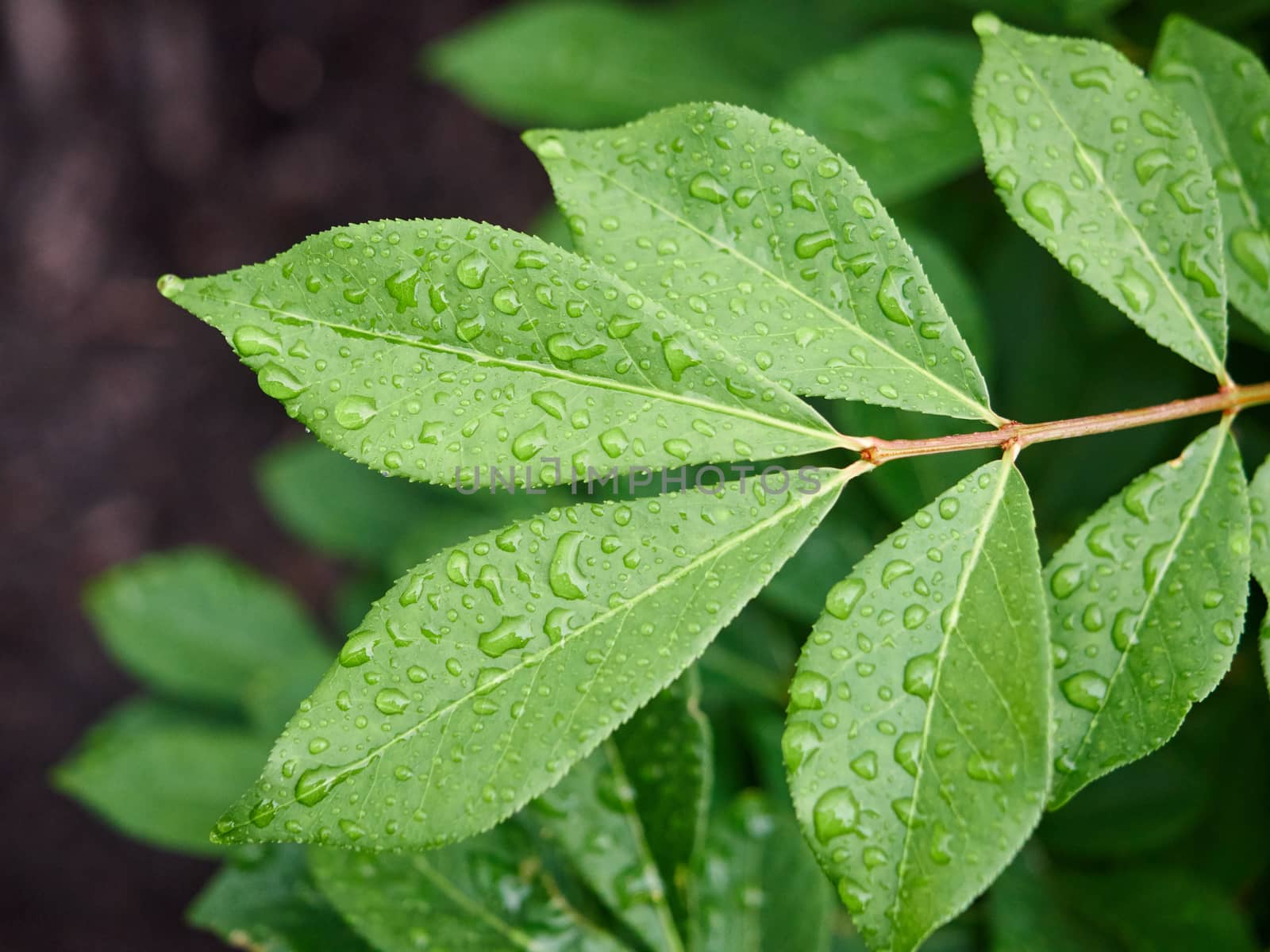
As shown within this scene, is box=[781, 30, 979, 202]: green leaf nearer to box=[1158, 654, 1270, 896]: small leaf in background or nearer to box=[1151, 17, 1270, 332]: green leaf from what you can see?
box=[1151, 17, 1270, 332]: green leaf

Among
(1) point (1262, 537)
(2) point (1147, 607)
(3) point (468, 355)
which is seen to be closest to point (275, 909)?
(3) point (468, 355)

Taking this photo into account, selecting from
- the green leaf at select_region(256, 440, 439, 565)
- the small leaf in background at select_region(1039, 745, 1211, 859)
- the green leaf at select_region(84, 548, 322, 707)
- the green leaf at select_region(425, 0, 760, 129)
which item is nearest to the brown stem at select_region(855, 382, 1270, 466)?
the small leaf in background at select_region(1039, 745, 1211, 859)

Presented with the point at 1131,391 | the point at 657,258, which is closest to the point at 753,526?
the point at 657,258

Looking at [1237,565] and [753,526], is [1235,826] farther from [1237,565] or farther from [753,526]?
[753,526]

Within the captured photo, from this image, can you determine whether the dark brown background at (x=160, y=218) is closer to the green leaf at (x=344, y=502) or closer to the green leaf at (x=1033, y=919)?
the green leaf at (x=344, y=502)

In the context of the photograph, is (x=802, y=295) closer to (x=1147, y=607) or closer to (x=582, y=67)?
(x=1147, y=607)

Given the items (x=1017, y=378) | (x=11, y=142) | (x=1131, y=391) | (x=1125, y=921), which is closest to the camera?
(x=1125, y=921)

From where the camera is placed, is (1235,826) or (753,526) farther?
(1235,826)
